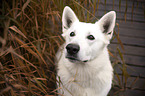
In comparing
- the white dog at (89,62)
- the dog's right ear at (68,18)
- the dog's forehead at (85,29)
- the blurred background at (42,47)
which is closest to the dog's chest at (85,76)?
the white dog at (89,62)

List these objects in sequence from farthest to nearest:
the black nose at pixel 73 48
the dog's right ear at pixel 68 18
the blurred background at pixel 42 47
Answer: the dog's right ear at pixel 68 18 < the blurred background at pixel 42 47 < the black nose at pixel 73 48

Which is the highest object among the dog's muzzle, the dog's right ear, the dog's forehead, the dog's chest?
the dog's right ear

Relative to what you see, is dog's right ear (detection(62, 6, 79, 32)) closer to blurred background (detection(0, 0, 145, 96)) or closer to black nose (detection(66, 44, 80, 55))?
blurred background (detection(0, 0, 145, 96))

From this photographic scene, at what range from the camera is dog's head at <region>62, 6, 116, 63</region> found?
1.55 m

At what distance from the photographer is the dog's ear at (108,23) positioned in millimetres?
1668

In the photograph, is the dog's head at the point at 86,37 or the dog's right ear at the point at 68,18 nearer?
the dog's head at the point at 86,37

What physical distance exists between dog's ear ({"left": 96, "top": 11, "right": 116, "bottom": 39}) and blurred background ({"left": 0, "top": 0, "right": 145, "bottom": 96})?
477mm

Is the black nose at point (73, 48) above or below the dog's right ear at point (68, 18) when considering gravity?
below

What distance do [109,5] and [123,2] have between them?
0.67 m

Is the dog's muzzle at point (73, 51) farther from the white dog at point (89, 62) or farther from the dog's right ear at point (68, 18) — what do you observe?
the dog's right ear at point (68, 18)

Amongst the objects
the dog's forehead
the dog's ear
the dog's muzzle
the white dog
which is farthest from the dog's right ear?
the dog's muzzle

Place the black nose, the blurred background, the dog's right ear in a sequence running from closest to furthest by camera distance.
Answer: the black nose → the blurred background → the dog's right ear

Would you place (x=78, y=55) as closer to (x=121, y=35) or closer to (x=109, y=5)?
(x=121, y=35)

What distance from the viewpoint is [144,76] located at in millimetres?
2658
